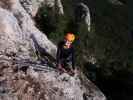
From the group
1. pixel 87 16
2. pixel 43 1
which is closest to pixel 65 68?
pixel 43 1

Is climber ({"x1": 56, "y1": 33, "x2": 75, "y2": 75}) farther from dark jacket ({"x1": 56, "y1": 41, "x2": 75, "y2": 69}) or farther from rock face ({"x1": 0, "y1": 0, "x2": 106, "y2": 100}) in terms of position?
rock face ({"x1": 0, "y1": 0, "x2": 106, "y2": 100})

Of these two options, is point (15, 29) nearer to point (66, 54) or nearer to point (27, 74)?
point (66, 54)

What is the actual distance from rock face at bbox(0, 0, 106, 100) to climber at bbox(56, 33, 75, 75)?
14.4 inches

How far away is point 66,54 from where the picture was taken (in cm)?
1345

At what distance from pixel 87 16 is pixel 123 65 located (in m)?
4.95

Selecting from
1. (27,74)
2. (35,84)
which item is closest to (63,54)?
(27,74)

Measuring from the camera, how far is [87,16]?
92.5 ft

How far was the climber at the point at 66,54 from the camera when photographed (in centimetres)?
1320

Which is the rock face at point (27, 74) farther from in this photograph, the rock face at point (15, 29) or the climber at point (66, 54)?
the climber at point (66, 54)

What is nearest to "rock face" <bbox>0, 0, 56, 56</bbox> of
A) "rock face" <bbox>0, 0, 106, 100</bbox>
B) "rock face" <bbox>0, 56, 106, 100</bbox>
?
"rock face" <bbox>0, 0, 106, 100</bbox>

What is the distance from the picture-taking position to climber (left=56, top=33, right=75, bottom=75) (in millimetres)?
13203

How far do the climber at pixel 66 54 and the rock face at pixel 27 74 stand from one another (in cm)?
36

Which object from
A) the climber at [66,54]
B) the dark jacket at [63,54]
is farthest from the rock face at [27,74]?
the dark jacket at [63,54]

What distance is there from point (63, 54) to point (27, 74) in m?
1.82
